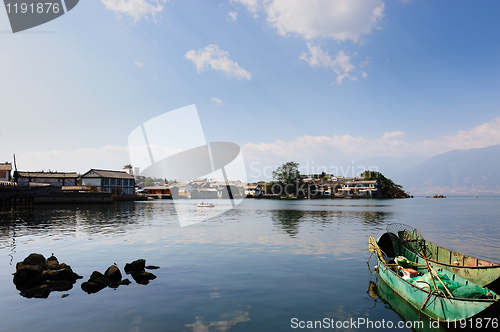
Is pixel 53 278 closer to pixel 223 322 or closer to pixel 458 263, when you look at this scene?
pixel 223 322

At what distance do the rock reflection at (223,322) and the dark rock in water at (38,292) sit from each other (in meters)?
9.43

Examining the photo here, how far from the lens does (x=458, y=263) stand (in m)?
18.1

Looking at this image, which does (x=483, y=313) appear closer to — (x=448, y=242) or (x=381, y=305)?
(x=381, y=305)

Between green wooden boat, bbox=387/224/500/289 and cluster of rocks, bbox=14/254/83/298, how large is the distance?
20.1 meters

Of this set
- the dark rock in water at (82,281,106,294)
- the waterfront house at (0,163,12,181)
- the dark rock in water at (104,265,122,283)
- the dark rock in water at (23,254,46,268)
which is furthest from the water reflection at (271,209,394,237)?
the waterfront house at (0,163,12,181)

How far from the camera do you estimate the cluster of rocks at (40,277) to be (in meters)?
17.0

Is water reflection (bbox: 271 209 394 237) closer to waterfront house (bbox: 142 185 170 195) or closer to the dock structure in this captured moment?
the dock structure

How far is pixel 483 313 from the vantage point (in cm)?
1095

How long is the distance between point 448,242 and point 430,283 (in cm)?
2559

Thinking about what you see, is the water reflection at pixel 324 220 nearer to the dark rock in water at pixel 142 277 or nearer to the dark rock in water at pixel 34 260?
the dark rock in water at pixel 142 277

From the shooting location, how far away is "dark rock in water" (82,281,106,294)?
1686 centimetres

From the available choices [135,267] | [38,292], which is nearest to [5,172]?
[135,267]

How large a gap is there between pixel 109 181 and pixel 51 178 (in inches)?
788

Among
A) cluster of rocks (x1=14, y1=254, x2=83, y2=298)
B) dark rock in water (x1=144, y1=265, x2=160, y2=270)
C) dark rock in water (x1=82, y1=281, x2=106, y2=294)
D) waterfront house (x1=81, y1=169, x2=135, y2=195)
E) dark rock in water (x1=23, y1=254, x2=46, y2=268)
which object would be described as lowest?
dark rock in water (x1=144, y1=265, x2=160, y2=270)
